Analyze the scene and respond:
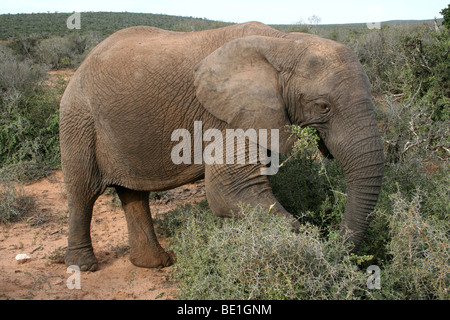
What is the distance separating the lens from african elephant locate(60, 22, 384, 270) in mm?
3510

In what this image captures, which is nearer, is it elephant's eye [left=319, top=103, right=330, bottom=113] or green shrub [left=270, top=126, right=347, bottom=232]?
elephant's eye [left=319, top=103, right=330, bottom=113]

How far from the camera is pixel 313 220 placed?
463cm

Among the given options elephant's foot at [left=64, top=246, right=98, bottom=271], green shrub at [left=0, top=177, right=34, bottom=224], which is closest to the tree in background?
elephant's foot at [left=64, top=246, right=98, bottom=271]

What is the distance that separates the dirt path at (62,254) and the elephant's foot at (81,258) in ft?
0.27

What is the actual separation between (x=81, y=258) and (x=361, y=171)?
306 cm

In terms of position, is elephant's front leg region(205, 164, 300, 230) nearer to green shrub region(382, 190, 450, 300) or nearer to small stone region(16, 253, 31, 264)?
green shrub region(382, 190, 450, 300)

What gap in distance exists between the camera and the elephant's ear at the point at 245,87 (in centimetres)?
368

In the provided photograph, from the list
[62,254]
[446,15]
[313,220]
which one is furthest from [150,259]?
[446,15]

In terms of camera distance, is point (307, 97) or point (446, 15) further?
point (446, 15)

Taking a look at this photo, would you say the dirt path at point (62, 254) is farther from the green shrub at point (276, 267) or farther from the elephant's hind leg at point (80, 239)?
the green shrub at point (276, 267)

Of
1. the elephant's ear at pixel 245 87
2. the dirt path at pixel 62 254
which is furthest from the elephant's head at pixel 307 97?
the dirt path at pixel 62 254

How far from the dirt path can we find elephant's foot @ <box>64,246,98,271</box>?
0.08 metres

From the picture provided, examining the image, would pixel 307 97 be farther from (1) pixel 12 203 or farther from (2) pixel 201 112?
(1) pixel 12 203
